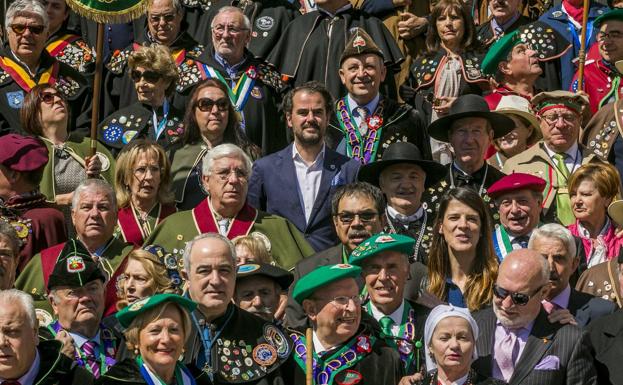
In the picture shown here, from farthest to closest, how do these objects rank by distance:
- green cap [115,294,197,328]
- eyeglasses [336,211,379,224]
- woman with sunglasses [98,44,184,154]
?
woman with sunglasses [98,44,184,154] < eyeglasses [336,211,379,224] < green cap [115,294,197,328]

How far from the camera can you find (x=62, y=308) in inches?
501

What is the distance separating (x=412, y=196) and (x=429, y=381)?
3.00 metres

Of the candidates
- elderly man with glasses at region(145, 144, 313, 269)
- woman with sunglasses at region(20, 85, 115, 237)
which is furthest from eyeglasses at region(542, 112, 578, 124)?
woman with sunglasses at region(20, 85, 115, 237)

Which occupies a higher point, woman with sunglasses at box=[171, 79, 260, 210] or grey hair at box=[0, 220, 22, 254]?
woman with sunglasses at box=[171, 79, 260, 210]

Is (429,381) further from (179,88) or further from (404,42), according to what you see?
(404,42)

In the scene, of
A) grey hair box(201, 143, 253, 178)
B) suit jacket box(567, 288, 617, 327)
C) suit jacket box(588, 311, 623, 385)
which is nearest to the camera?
suit jacket box(588, 311, 623, 385)

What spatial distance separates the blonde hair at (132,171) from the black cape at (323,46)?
10.3 ft

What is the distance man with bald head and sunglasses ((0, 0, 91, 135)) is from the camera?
55.8 feet

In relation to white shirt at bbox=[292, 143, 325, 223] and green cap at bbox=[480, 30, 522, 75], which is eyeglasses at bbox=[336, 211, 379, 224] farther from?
green cap at bbox=[480, 30, 522, 75]

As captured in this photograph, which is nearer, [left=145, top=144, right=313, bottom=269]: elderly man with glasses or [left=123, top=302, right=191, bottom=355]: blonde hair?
[left=123, top=302, right=191, bottom=355]: blonde hair

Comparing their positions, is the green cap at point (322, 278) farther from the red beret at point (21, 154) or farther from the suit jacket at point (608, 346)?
the red beret at point (21, 154)

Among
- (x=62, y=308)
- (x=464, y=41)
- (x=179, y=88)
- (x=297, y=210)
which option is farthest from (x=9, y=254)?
(x=464, y=41)

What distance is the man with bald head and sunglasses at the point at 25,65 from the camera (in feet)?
55.8

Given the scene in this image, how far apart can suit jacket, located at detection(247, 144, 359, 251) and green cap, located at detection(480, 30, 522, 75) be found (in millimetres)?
2300
